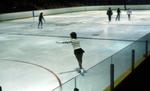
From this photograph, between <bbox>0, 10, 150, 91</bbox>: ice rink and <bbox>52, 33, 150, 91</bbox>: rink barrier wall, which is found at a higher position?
<bbox>52, 33, 150, 91</bbox>: rink barrier wall

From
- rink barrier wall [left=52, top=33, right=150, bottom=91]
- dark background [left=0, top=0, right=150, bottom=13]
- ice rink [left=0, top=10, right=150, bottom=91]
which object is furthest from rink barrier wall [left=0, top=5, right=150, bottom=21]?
rink barrier wall [left=52, top=33, right=150, bottom=91]

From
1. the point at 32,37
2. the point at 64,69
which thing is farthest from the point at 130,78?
the point at 32,37

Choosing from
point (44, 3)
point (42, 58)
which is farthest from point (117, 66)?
point (44, 3)

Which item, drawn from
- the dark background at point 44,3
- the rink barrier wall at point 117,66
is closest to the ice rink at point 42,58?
the rink barrier wall at point 117,66

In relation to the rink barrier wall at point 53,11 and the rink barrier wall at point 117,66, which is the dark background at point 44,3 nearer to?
the rink barrier wall at point 53,11

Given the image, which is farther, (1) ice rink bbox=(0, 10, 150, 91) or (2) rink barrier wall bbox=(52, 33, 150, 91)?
(1) ice rink bbox=(0, 10, 150, 91)

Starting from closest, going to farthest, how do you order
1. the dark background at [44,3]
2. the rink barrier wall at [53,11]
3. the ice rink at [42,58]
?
1. the ice rink at [42,58]
2. the rink barrier wall at [53,11]
3. the dark background at [44,3]

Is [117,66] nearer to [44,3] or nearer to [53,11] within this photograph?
[53,11]

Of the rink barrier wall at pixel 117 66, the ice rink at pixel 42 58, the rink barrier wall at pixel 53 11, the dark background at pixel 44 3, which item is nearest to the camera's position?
the rink barrier wall at pixel 117 66

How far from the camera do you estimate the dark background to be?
30102 mm

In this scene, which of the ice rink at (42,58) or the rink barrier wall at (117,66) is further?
the ice rink at (42,58)

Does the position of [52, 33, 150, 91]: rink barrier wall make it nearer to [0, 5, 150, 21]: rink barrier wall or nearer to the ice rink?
the ice rink

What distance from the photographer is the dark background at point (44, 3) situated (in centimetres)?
3010

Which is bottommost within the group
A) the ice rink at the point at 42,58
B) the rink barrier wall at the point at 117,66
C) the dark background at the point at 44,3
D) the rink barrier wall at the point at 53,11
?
the ice rink at the point at 42,58
